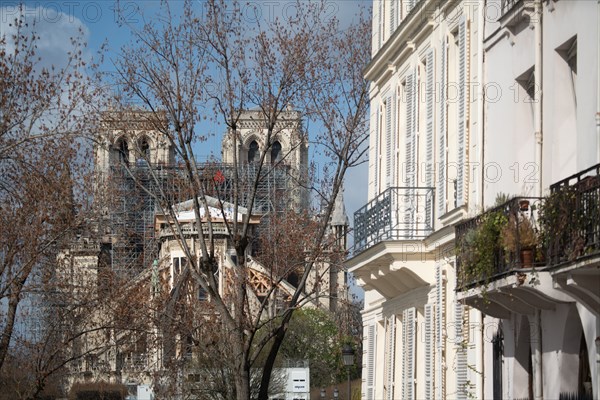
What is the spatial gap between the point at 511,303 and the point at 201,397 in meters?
30.7

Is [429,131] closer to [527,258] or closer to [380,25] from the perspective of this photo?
[380,25]

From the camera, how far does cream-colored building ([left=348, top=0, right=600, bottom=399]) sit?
1462cm

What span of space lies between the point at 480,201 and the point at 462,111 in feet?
5.49

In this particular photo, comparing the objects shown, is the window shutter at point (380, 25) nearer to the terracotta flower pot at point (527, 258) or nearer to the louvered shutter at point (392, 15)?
the louvered shutter at point (392, 15)

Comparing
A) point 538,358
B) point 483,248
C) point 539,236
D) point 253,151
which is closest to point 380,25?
point 483,248

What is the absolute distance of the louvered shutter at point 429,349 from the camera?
22.0 m

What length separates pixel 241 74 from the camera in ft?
75.7

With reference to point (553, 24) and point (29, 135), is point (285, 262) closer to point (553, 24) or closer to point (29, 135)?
point (29, 135)

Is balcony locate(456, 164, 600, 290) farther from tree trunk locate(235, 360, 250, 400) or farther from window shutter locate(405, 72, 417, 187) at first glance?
tree trunk locate(235, 360, 250, 400)

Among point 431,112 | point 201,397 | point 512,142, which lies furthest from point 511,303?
point 201,397

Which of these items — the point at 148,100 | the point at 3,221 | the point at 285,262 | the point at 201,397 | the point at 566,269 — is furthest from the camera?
the point at 201,397

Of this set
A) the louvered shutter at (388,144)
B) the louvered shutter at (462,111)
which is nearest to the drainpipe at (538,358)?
the louvered shutter at (462,111)

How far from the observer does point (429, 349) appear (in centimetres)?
2228

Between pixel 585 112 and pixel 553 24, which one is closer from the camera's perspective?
pixel 585 112
